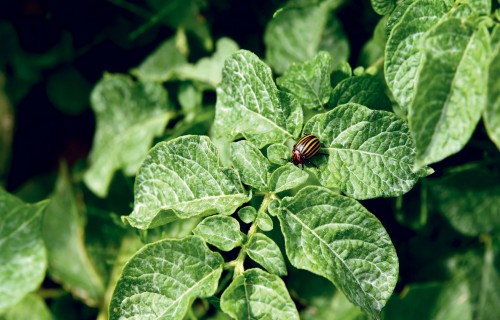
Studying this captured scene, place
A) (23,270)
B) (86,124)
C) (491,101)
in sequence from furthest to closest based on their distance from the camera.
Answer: (86,124) < (23,270) < (491,101)

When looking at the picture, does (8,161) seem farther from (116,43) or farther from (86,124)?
(116,43)

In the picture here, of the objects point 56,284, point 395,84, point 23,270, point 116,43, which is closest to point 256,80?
point 395,84

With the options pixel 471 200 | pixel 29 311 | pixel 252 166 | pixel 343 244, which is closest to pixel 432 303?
pixel 471 200

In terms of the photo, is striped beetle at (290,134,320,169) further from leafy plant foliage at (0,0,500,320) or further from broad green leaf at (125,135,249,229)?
broad green leaf at (125,135,249,229)

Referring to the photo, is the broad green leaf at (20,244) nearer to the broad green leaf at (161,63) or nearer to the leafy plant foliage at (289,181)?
the leafy plant foliage at (289,181)

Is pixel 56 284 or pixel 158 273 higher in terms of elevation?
pixel 158 273

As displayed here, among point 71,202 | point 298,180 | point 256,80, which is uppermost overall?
point 256,80

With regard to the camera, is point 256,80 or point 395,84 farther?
point 256,80
